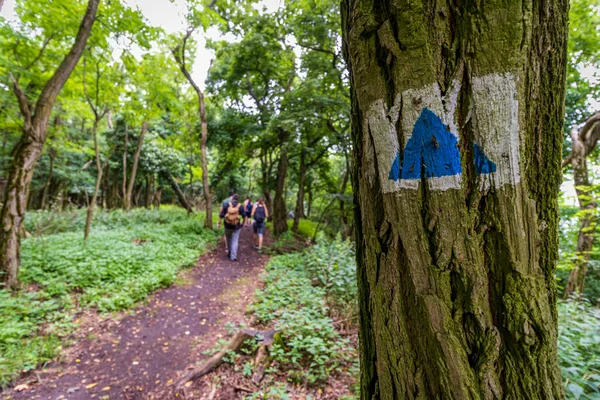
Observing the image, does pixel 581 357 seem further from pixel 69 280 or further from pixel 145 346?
pixel 69 280

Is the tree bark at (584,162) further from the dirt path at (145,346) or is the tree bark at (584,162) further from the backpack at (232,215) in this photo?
the backpack at (232,215)

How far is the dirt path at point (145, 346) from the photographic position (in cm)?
304

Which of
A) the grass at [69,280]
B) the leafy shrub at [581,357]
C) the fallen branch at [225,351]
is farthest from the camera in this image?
the grass at [69,280]

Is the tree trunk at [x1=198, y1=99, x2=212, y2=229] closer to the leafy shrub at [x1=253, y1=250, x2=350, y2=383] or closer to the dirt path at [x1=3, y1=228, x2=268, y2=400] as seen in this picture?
the dirt path at [x1=3, y1=228, x2=268, y2=400]

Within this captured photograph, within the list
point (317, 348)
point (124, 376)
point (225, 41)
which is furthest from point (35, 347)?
point (225, 41)

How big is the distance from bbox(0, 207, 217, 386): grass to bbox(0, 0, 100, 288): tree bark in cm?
52

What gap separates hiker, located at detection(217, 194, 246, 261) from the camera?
753 centimetres

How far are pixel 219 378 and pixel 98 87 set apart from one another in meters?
8.12

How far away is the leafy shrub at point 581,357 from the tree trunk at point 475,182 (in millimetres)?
1512

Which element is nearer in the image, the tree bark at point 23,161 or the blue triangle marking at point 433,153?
the blue triangle marking at point 433,153

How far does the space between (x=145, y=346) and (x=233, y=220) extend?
3.96 metres

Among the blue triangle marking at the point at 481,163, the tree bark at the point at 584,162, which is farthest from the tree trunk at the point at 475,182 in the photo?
the tree bark at the point at 584,162

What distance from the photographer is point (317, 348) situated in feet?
10.6

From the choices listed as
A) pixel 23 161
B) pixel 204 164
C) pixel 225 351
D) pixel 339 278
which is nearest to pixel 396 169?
pixel 225 351
